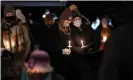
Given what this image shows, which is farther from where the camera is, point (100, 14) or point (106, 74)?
point (100, 14)

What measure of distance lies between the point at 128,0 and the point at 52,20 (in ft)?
1.07

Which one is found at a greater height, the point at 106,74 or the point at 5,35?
the point at 5,35

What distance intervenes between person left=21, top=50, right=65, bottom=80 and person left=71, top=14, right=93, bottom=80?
105 millimetres

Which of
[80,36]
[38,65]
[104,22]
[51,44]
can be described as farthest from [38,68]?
[104,22]

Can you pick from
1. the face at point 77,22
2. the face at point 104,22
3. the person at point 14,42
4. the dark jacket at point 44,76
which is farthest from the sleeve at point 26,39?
the face at point 104,22

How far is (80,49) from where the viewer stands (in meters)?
1.22

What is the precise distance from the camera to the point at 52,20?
120cm

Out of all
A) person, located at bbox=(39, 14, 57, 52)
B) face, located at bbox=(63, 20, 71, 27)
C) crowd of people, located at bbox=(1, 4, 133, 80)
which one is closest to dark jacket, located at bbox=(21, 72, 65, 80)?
crowd of people, located at bbox=(1, 4, 133, 80)

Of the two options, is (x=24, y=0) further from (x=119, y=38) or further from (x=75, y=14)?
(x=119, y=38)

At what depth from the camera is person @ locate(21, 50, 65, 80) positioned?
3.78 feet

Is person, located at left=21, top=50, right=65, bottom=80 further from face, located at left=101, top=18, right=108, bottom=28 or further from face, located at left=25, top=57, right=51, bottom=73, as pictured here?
face, located at left=101, top=18, right=108, bottom=28

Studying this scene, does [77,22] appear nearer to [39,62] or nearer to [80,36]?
[80,36]

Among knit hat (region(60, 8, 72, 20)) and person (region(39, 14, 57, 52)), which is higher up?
knit hat (region(60, 8, 72, 20))

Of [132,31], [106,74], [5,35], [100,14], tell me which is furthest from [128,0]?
[5,35]
